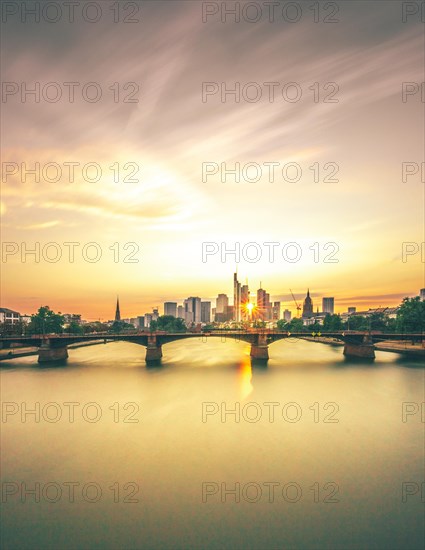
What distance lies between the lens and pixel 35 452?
25.5 m

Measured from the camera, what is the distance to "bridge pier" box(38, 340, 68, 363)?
71125mm

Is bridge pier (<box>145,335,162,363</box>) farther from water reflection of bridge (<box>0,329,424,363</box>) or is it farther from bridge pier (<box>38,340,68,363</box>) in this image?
bridge pier (<box>38,340,68,363</box>)

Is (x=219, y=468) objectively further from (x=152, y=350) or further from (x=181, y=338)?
(x=152, y=350)

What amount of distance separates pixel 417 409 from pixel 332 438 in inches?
594

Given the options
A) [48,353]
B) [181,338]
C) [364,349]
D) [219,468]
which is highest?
[181,338]

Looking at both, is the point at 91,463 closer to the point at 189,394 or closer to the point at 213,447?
the point at 213,447

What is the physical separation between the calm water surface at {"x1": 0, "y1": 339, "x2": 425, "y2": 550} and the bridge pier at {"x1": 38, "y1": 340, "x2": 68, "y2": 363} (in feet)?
83.6

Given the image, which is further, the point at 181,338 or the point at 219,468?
the point at 181,338

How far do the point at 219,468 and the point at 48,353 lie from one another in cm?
6077

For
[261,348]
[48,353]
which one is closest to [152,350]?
[48,353]

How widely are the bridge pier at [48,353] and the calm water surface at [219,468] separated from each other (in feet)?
83.6

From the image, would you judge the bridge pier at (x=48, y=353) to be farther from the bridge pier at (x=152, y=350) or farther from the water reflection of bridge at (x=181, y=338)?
the bridge pier at (x=152, y=350)

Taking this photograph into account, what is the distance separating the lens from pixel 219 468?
22.6 metres

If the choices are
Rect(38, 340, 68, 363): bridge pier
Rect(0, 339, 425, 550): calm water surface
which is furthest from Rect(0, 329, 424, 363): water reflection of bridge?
Rect(0, 339, 425, 550): calm water surface
